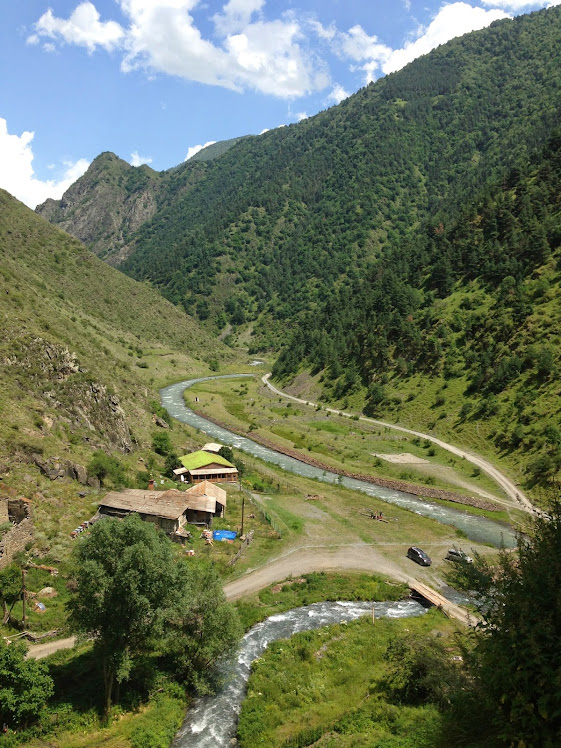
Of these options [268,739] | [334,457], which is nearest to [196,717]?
[268,739]

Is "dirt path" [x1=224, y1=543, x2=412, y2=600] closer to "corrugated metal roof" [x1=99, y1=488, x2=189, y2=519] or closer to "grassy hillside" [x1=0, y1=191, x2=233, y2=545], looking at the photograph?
"corrugated metal roof" [x1=99, y1=488, x2=189, y2=519]

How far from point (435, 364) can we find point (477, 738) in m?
95.3

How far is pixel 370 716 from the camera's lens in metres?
26.5

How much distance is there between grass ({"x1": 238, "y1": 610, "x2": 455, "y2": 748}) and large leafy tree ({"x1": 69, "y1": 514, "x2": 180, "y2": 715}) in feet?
25.5

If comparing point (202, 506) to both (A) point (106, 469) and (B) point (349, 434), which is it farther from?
(B) point (349, 434)

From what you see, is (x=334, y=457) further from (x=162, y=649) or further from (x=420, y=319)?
(x=162, y=649)

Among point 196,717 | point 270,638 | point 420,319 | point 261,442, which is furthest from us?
point 420,319

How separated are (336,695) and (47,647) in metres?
18.1

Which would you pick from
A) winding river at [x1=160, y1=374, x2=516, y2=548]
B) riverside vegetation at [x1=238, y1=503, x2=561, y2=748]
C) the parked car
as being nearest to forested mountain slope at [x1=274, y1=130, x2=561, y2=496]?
Result: winding river at [x1=160, y1=374, x2=516, y2=548]

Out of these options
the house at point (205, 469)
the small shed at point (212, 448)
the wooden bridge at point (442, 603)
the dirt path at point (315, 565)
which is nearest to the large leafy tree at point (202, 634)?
the dirt path at point (315, 565)

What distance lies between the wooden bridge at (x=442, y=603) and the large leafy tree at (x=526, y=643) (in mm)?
27876

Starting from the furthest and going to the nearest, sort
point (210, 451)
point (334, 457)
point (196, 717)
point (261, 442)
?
point (261, 442)
point (334, 457)
point (210, 451)
point (196, 717)

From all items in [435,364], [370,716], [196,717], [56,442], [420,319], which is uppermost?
[420,319]

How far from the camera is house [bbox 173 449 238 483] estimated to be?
66875 millimetres
